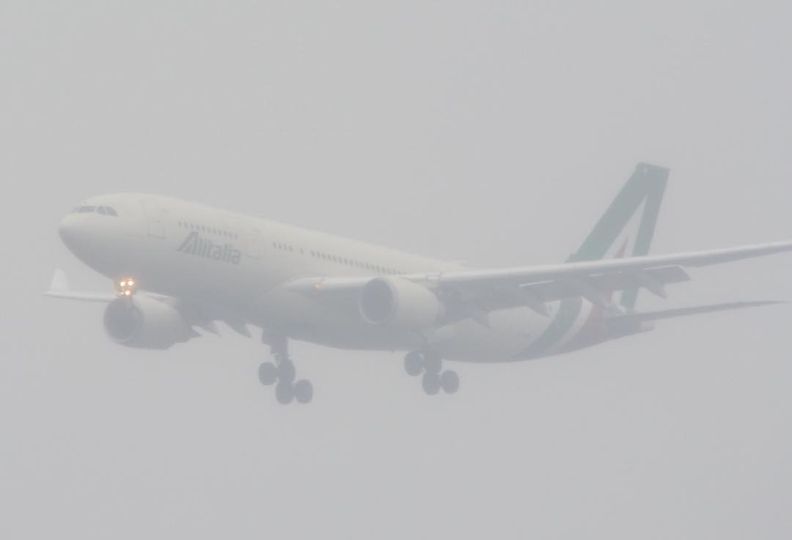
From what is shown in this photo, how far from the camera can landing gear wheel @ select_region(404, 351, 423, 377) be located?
222 ft

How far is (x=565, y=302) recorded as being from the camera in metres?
71.5

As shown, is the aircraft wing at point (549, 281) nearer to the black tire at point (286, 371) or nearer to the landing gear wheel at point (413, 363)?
the landing gear wheel at point (413, 363)

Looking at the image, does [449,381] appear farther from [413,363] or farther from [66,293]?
[66,293]

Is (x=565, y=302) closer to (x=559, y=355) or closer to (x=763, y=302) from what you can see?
(x=559, y=355)

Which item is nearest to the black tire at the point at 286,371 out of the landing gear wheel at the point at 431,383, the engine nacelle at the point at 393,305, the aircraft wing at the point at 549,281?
the landing gear wheel at the point at 431,383

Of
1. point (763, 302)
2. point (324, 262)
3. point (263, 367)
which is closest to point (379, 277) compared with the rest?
point (324, 262)

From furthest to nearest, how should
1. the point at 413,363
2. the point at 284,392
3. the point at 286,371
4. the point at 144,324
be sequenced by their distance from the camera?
the point at 284,392, the point at 286,371, the point at 413,363, the point at 144,324

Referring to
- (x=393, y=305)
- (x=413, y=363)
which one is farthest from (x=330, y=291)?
(x=413, y=363)

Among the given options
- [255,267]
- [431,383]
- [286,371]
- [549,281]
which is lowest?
[286,371]

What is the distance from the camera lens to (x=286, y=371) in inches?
2692

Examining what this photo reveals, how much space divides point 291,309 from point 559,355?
39.5ft

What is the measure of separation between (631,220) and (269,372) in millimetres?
15646

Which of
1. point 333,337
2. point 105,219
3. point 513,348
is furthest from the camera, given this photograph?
point 513,348

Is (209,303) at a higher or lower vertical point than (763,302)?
lower
